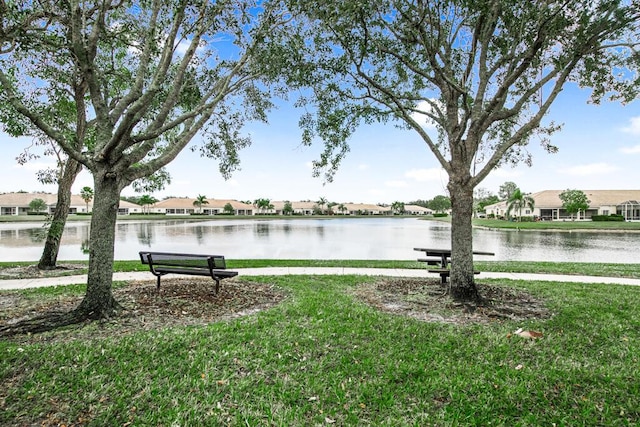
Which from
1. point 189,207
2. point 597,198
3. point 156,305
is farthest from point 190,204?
point 156,305

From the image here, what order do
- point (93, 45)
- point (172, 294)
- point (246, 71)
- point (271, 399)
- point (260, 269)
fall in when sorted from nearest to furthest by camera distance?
point (271, 399) < point (93, 45) < point (172, 294) < point (246, 71) < point (260, 269)

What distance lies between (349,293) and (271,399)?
4.11 m

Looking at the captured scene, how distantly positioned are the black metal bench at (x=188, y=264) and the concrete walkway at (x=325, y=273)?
2.20 meters

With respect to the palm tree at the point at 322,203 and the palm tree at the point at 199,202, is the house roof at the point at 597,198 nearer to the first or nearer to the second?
the palm tree at the point at 322,203

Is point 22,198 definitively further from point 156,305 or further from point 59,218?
point 156,305

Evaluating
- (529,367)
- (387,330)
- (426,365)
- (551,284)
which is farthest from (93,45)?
(551,284)

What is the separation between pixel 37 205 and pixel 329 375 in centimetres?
8755

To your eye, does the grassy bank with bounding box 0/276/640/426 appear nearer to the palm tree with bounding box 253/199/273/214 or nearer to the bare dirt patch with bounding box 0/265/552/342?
the bare dirt patch with bounding box 0/265/552/342

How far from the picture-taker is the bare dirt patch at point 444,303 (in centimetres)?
571

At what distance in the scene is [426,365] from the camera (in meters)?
3.92

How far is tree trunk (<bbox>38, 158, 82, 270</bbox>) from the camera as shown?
33.2 ft

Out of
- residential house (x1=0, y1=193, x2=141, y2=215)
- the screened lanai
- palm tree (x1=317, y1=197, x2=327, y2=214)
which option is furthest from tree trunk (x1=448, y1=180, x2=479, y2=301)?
palm tree (x1=317, y1=197, x2=327, y2=214)

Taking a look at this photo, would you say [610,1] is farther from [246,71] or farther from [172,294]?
[172,294]

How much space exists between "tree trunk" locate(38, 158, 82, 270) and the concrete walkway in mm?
1891
